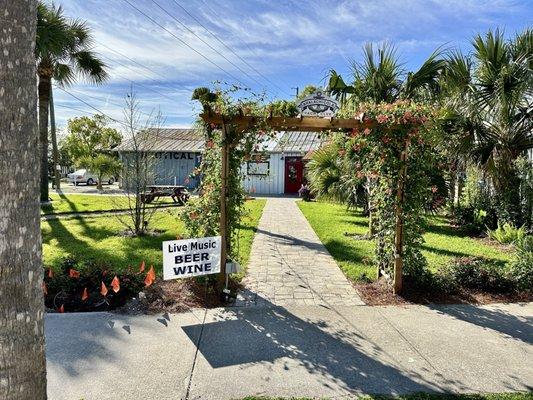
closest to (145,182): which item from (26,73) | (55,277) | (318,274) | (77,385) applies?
(55,277)

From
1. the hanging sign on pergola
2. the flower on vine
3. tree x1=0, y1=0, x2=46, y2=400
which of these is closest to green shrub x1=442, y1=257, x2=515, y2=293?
the flower on vine

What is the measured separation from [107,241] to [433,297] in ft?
23.0

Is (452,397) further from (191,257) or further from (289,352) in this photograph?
(191,257)

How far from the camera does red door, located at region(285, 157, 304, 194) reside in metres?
24.0

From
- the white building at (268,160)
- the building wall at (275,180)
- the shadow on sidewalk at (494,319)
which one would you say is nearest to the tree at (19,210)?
the shadow on sidewalk at (494,319)

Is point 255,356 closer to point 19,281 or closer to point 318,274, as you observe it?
point 19,281

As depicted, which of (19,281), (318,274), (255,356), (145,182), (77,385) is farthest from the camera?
(145,182)

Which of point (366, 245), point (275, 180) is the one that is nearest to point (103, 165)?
point (275, 180)

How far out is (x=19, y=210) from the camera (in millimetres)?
1779

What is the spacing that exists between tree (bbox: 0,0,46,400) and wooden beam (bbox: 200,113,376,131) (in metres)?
3.32

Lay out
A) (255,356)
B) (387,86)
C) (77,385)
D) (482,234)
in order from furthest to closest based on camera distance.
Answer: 1. (482,234)
2. (387,86)
3. (255,356)
4. (77,385)

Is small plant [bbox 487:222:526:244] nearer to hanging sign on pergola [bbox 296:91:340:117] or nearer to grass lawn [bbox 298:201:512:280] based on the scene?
grass lawn [bbox 298:201:512:280]

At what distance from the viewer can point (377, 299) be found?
18.1 ft

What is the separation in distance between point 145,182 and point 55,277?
4164mm
